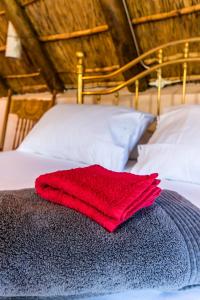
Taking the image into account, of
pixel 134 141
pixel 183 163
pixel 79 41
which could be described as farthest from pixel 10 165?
pixel 79 41

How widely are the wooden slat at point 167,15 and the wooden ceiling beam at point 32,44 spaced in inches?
37.4

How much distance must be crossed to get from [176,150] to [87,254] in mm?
1019

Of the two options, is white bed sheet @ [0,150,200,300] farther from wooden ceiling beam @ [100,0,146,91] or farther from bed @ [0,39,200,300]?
wooden ceiling beam @ [100,0,146,91]

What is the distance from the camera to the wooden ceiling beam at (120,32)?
2.25m

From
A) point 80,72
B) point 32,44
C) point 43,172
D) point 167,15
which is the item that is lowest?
point 43,172

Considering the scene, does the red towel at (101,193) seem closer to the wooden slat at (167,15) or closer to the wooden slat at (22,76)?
the wooden slat at (167,15)

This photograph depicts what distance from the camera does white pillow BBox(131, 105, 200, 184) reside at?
4.90 ft

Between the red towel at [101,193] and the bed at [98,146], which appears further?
the bed at [98,146]

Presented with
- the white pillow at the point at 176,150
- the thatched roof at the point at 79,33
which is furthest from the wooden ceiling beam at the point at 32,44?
the white pillow at the point at 176,150

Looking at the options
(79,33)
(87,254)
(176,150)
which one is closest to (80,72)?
(79,33)

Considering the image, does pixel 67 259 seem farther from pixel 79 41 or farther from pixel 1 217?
pixel 79 41

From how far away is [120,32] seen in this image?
7.68ft

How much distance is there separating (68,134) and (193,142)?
662 millimetres

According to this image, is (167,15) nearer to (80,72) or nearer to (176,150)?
(80,72)
